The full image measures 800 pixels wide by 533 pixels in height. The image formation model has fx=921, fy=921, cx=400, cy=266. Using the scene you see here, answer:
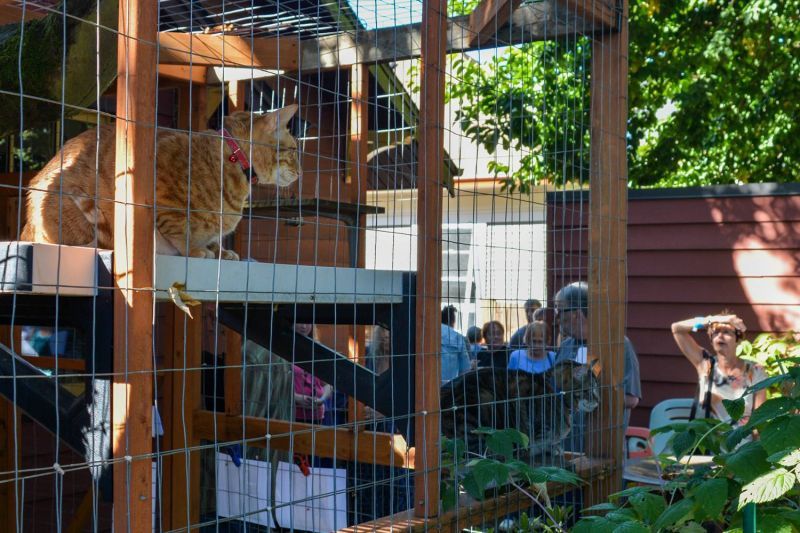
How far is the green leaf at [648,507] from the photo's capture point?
2717mm

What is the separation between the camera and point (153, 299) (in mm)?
2117

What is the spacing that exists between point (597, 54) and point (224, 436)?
254cm

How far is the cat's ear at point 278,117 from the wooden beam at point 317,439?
1.07m

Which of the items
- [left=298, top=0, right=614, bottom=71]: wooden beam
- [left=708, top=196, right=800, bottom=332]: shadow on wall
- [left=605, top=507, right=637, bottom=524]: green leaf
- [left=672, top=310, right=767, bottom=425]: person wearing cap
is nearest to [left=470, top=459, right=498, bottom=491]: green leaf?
[left=605, top=507, right=637, bottom=524]: green leaf

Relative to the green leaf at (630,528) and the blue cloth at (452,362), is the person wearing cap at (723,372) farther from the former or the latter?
the green leaf at (630,528)

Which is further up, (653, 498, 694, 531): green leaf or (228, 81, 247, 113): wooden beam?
(228, 81, 247, 113): wooden beam

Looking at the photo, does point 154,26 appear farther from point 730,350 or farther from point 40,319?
point 730,350

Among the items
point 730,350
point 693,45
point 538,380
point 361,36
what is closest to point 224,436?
point 538,380

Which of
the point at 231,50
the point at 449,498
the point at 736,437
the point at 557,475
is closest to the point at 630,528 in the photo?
the point at 557,475

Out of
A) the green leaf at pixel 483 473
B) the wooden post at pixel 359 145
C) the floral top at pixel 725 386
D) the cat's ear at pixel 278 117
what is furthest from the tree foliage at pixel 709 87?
the green leaf at pixel 483 473

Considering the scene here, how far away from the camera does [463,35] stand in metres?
3.91

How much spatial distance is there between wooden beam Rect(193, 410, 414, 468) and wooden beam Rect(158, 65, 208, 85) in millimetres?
1686

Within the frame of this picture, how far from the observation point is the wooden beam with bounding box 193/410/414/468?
3.69 m

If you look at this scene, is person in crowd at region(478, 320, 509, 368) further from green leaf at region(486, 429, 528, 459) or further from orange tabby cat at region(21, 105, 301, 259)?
orange tabby cat at region(21, 105, 301, 259)
